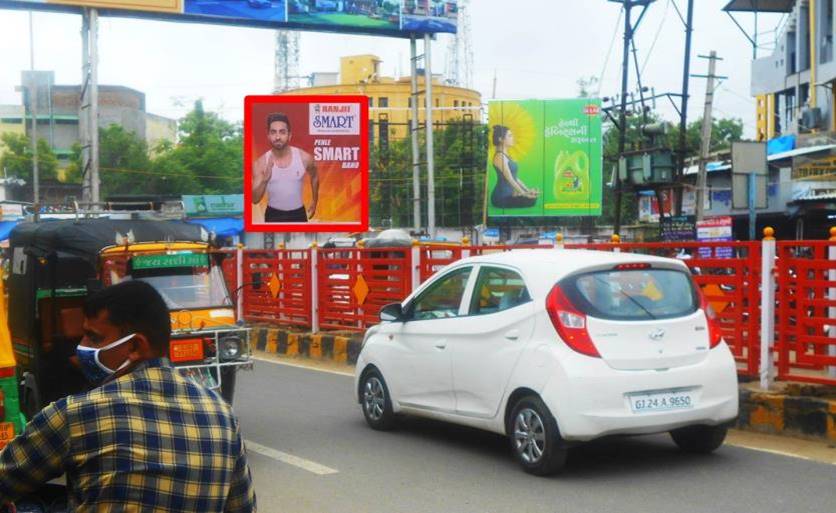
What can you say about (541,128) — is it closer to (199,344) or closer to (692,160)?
(692,160)

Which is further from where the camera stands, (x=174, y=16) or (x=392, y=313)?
(x=174, y=16)

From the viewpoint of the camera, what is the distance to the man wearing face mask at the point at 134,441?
2.70m

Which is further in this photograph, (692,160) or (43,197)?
(43,197)

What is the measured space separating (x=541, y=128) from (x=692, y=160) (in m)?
8.07

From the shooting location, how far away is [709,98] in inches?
1159

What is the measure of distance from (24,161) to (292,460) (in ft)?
183

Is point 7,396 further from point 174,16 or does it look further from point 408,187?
point 408,187

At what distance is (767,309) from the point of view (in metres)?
9.66

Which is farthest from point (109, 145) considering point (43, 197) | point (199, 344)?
point (199, 344)

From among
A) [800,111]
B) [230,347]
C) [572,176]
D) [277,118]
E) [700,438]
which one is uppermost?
[800,111]

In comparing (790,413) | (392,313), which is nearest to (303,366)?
(392,313)

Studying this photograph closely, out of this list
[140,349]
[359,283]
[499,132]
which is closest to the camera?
[140,349]

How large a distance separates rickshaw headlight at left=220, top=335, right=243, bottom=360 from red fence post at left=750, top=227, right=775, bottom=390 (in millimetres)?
4878

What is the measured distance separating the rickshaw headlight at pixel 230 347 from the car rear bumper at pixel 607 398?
294cm
